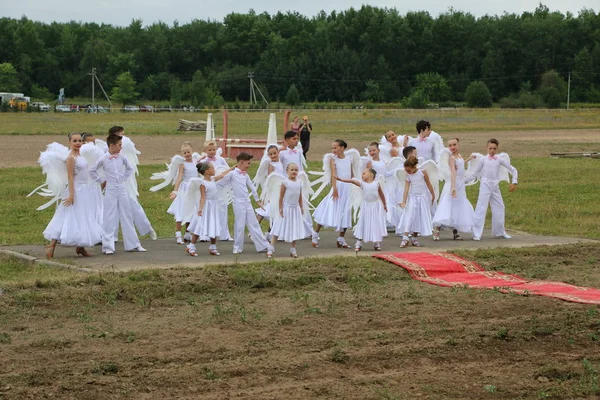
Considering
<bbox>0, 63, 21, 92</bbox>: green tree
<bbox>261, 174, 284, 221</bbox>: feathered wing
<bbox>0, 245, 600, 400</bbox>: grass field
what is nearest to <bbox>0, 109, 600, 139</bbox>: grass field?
<bbox>261, 174, 284, 221</bbox>: feathered wing

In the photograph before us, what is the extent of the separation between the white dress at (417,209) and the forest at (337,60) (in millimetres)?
91181

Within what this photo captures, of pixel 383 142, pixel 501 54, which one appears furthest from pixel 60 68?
pixel 383 142

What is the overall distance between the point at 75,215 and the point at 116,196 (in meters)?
1.14

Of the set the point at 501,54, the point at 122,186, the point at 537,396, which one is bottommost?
the point at 537,396

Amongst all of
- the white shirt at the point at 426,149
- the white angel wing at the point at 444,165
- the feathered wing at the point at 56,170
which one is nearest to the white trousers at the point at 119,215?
the feathered wing at the point at 56,170

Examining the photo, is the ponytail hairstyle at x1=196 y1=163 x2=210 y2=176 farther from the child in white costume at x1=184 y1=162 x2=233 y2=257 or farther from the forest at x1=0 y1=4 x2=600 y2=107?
the forest at x1=0 y1=4 x2=600 y2=107

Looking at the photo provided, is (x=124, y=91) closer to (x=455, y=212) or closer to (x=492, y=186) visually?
(x=492, y=186)

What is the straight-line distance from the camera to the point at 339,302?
40.0ft

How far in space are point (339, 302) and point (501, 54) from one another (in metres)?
119

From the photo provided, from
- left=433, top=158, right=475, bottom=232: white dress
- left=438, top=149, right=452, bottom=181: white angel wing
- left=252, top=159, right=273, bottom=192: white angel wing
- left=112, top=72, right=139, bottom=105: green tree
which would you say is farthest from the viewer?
left=112, top=72, right=139, bottom=105: green tree

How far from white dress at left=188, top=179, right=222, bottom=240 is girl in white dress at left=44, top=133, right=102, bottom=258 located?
1.54 metres

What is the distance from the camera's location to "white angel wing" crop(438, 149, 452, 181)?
18094 mm

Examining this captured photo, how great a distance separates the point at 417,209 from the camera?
17.2 meters

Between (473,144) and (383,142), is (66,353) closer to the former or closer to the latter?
(383,142)
